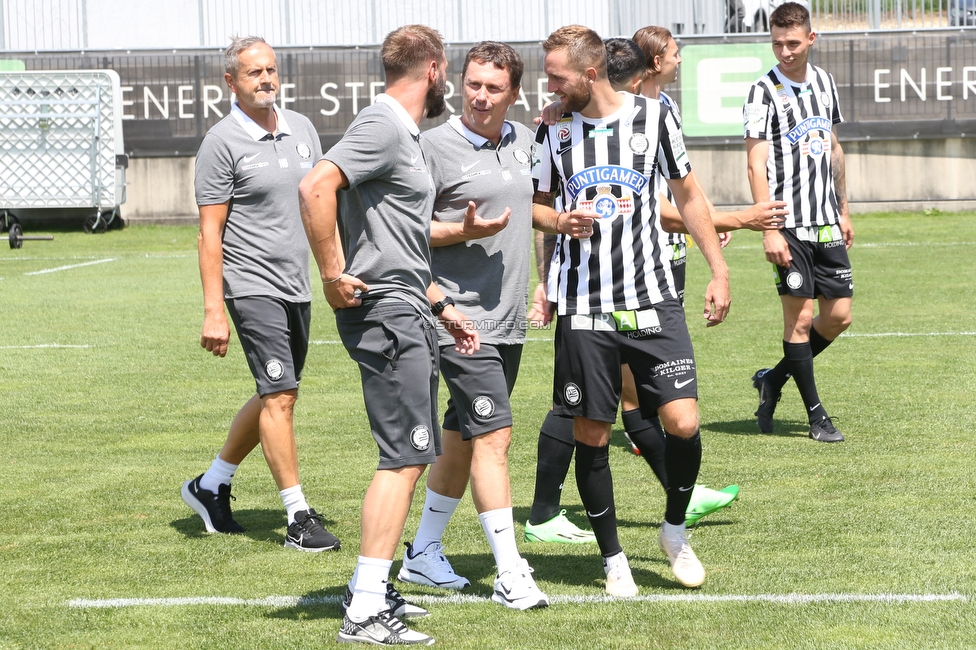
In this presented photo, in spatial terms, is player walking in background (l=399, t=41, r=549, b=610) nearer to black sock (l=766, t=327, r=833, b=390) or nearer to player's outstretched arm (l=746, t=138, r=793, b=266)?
player's outstretched arm (l=746, t=138, r=793, b=266)

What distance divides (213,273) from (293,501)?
103 centimetres

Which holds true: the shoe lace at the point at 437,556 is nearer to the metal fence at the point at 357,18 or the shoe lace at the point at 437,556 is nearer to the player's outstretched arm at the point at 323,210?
the player's outstretched arm at the point at 323,210

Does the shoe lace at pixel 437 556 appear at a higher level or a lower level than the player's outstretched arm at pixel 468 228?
lower

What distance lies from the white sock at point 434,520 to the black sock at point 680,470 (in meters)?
0.83

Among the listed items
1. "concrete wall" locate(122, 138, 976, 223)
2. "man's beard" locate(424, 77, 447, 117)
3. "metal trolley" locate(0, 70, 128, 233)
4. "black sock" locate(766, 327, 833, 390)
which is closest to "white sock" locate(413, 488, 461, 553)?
"man's beard" locate(424, 77, 447, 117)

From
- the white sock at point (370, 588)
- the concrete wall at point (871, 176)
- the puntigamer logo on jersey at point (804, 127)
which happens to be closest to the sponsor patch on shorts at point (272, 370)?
the white sock at point (370, 588)

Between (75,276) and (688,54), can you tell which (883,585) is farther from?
(688,54)

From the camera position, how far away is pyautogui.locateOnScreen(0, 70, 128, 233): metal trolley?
22.9 m

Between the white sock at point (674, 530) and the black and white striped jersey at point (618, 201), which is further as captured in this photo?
the white sock at point (674, 530)

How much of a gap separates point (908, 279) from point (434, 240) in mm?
11031

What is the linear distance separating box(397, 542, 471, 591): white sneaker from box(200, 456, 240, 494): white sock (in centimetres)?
120

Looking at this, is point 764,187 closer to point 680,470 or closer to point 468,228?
point 680,470

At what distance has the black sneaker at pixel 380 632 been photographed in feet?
14.2

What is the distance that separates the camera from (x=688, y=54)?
23.0 m
